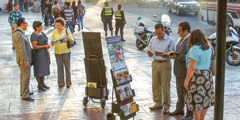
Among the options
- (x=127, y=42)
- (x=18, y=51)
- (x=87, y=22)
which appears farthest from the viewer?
(x=87, y=22)

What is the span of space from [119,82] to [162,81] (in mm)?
1085

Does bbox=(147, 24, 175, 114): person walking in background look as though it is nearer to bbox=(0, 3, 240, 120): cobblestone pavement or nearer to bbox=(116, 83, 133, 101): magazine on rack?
bbox=(0, 3, 240, 120): cobblestone pavement

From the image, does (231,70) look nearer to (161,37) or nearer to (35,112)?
(161,37)

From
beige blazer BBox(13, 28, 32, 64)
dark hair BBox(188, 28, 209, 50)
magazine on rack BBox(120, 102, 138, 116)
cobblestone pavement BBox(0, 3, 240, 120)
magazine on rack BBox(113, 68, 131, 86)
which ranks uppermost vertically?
dark hair BBox(188, 28, 209, 50)

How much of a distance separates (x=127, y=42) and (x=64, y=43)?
27.3 feet

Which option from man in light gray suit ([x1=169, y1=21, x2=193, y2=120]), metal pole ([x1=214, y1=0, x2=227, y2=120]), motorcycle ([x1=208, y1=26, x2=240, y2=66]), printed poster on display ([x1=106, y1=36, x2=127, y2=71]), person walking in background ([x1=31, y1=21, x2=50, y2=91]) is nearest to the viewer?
metal pole ([x1=214, y1=0, x2=227, y2=120])

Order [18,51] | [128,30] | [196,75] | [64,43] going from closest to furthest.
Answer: [196,75], [18,51], [64,43], [128,30]

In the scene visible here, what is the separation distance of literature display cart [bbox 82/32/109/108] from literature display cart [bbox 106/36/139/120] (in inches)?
29.1

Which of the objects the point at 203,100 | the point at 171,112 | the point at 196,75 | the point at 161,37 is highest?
the point at 161,37

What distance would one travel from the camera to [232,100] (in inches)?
327

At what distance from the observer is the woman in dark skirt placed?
5.97m

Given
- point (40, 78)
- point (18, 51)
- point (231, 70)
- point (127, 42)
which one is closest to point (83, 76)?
point (40, 78)

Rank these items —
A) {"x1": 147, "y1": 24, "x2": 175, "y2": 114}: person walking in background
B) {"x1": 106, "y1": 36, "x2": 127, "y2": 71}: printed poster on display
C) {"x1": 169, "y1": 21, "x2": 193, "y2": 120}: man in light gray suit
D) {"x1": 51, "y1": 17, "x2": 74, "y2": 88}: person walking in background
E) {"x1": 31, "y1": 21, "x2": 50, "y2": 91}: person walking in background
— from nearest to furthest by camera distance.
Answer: {"x1": 106, "y1": 36, "x2": 127, "y2": 71}: printed poster on display → {"x1": 169, "y1": 21, "x2": 193, "y2": 120}: man in light gray suit → {"x1": 147, "y1": 24, "x2": 175, "y2": 114}: person walking in background → {"x1": 31, "y1": 21, "x2": 50, "y2": 91}: person walking in background → {"x1": 51, "y1": 17, "x2": 74, "y2": 88}: person walking in background

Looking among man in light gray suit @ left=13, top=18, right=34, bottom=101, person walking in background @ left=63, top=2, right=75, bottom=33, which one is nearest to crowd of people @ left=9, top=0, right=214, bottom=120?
man in light gray suit @ left=13, top=18, right=34, bottom=101
